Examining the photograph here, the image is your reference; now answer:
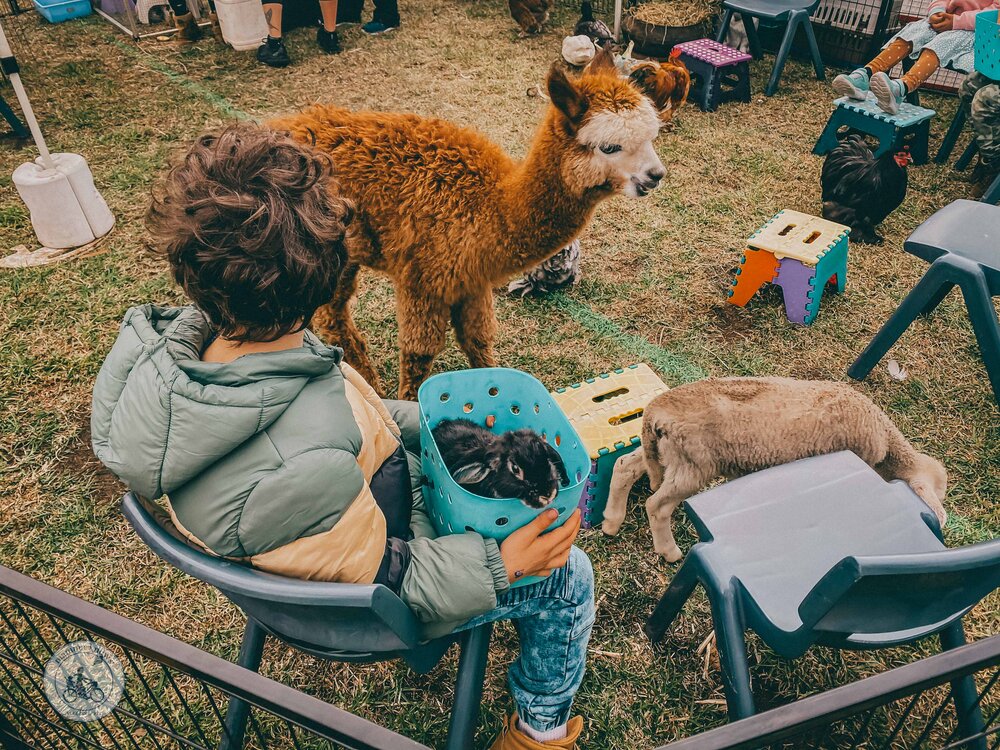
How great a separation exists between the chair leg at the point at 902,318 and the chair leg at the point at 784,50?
3.64 metres

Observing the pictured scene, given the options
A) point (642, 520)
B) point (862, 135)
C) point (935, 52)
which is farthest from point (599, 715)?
point (935, 52)

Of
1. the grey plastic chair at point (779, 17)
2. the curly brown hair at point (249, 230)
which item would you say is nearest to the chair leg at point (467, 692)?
the curly brown hair at point (249, 230)

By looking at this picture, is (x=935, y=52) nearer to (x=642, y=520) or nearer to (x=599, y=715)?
(x=642, y=520)

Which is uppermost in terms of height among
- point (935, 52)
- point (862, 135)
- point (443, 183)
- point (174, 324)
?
point (174, 324)

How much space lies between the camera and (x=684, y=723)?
228 centimetres

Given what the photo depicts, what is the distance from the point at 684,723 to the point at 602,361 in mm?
1808

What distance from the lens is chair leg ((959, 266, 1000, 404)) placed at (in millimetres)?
2984

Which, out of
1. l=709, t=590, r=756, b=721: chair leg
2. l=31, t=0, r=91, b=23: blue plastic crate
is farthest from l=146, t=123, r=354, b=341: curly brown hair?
l=31, t=0, r=91, b=23: blue plastic crate

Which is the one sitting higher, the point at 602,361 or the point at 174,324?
the point at 174,324

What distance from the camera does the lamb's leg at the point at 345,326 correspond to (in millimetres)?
2955

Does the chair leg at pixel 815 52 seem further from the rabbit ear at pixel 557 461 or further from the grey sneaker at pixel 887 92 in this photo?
the rabbit ear at pixel 557 461

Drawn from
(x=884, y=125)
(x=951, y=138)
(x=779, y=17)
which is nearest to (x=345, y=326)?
(x=884, y=125)

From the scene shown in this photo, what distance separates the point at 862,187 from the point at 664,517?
2.90m

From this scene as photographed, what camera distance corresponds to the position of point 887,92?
488cm
